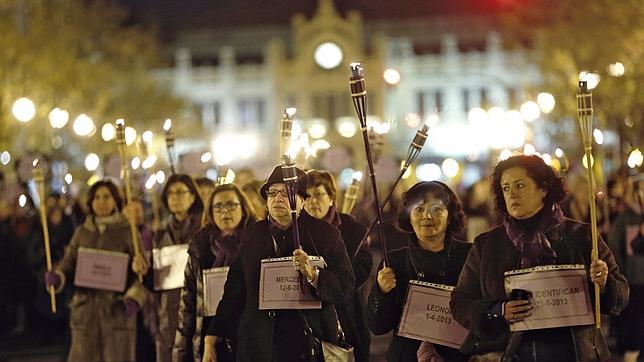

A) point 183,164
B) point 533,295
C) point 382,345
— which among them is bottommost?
point 382,345

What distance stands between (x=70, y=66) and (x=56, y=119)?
2561cm

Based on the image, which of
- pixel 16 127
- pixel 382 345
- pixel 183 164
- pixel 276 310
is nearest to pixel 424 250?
pixel 276 310

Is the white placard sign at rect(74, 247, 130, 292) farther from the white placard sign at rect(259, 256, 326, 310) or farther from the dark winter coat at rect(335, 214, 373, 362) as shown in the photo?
the white placard sign at rect(259, 256, 326, 310)

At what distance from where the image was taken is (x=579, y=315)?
5.94 m

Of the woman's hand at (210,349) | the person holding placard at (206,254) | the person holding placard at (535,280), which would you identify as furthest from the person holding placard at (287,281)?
the person holding placard at (206,254)

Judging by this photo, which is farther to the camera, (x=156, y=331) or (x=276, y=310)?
(x=156, y=331)

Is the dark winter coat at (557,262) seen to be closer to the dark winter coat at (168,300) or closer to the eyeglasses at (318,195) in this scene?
the eyeglasses at (318,195)

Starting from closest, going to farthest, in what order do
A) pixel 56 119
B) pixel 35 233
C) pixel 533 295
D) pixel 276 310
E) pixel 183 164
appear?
1. pixel 533 295
2. pixel 276 310
3. pixel 56 119
4. pixel 183 164
5. pixel 35 233

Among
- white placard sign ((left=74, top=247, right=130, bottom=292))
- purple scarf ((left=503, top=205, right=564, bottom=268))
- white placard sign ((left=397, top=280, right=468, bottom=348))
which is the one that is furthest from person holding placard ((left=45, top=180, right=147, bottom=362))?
purple scarf ((left=503, top=205, right=564, bottom=268))

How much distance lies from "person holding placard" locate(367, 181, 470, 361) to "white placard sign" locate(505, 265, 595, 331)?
102 cm

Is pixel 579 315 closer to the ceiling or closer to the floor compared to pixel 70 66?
closer to the floor

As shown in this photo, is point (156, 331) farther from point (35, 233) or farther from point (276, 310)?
point (35, 233)

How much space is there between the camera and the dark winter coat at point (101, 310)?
32.6ft

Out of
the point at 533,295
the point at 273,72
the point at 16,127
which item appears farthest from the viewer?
the point at 273,72
